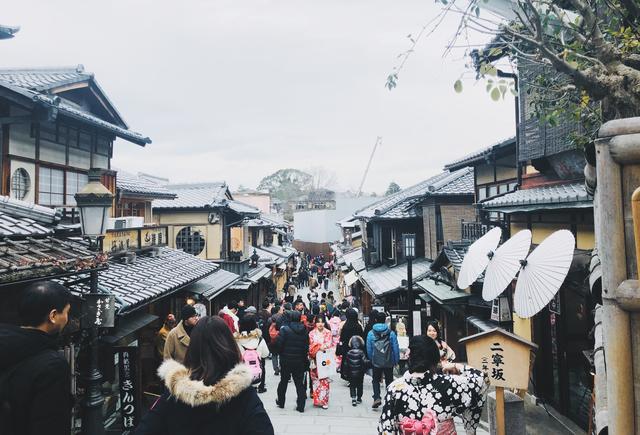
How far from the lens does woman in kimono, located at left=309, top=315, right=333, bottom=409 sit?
930cm

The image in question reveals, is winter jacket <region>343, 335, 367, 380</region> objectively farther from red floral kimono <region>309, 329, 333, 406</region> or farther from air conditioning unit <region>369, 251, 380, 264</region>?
air conditioning unit <region>369, 251, 380, 264</region>

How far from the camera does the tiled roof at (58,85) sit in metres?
9.24

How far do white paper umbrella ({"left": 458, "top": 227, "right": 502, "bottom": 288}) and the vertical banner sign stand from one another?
6.02 meters

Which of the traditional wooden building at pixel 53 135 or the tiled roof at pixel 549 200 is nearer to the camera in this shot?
the tiled roof at pixel 549 200

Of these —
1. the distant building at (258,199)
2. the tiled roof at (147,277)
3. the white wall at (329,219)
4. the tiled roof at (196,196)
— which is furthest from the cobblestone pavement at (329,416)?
the white wall at (329,219)

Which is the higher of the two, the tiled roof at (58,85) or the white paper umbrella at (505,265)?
the tiled roof at (58,85)

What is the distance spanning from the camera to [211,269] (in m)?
15.3

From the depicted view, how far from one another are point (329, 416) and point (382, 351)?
174cm

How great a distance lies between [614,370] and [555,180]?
833 centimetres

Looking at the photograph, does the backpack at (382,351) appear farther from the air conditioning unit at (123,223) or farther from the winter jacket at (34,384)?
the air conditioning unit at (123,223)

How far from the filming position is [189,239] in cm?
2433

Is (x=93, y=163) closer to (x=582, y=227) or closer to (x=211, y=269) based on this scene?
(x=211, y=269)

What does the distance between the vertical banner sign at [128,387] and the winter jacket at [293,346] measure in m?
2.79

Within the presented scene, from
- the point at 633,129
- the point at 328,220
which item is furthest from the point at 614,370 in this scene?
the point at 328,220
